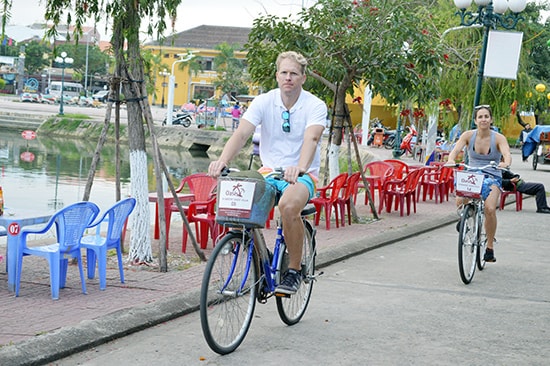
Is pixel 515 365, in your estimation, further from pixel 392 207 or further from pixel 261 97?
pixel 392 207

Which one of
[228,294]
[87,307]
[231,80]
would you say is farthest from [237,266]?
[231,80]

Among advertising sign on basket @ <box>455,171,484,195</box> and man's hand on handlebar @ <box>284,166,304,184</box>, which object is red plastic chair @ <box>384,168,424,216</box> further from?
man's hand on handlebar @ <box>284,166,304,184</box>

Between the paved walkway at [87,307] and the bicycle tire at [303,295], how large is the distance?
0.92 m

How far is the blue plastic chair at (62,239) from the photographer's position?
7473 millimetres

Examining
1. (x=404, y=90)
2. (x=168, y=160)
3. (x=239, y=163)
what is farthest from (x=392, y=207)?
(x=239, y=163)

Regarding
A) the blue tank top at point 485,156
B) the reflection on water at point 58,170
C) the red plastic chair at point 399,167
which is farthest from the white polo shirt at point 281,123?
the red plastic chair at point 399,167

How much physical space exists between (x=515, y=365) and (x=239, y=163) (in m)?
39.4

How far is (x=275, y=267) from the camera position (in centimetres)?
650

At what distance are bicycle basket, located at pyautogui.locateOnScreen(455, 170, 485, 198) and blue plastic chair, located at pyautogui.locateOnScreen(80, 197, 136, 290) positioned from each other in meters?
3.36

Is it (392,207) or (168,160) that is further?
(168,160)

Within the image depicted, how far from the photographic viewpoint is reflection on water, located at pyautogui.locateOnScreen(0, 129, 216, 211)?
2119 centimetres

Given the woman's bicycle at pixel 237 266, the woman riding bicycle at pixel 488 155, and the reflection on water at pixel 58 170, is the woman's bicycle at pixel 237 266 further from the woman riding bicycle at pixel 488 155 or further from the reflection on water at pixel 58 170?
the reflection on water at pixel 58 170

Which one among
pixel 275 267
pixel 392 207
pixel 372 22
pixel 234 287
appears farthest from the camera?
pixel 392 207

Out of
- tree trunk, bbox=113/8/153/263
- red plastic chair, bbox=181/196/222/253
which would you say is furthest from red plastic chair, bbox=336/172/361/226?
tree trunk, bbox=113/8/153/263
